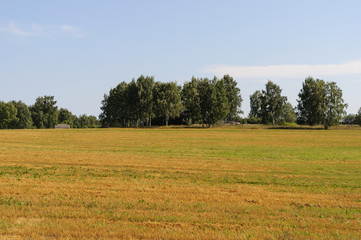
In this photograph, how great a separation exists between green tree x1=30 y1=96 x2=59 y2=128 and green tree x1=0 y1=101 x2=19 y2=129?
8.56 meters

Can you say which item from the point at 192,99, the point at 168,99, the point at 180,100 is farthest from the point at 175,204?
the point at 180,100

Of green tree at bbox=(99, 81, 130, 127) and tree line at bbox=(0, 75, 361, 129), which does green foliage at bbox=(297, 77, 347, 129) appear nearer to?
tree line at bbox=(0, 75, 361, 129)

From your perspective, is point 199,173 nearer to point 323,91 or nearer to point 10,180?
point 10,180

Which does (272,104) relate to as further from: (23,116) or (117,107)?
(23,116)

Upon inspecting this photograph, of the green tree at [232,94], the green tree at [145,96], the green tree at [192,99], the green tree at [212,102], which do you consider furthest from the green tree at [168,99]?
the green tree at [232,94]

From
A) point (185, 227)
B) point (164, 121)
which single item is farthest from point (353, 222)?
point (164, 121)

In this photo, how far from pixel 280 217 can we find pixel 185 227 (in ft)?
10.9

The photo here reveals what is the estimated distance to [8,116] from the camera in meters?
144

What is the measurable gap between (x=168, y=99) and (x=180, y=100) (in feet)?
15.9

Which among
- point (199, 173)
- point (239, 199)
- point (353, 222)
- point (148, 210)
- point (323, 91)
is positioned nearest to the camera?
point (353, 222)

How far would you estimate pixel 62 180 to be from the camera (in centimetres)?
1664

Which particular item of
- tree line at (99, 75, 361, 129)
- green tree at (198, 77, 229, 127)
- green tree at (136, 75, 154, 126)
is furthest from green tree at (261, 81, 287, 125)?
green tree at (136, 75, 154, 126)

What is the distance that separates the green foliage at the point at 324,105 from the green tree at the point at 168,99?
42.3 m

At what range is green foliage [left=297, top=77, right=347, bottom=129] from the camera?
4033 inches
